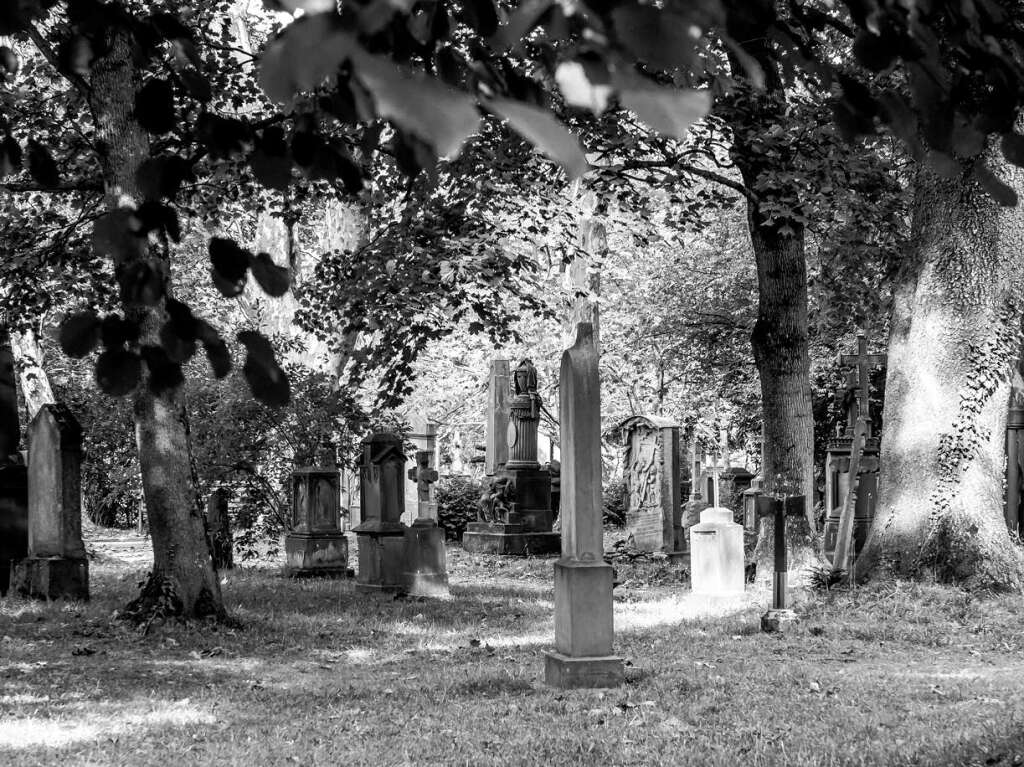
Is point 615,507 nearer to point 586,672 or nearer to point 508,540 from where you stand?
point 508,540

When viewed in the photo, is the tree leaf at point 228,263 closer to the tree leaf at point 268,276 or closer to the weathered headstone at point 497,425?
the tree leaf at point 268,276

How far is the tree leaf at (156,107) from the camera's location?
233cm

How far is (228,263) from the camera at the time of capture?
2.15 metres

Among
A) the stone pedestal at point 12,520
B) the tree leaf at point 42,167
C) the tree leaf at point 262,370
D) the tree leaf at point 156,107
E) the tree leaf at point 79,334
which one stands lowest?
the stone pedestal at point 12,520

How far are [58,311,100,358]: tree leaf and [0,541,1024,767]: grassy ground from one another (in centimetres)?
375

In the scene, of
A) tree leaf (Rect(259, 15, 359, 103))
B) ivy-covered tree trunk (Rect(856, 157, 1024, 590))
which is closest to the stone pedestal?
ivy-covered tree trunk (Rect(856, 157, 1024, 590))

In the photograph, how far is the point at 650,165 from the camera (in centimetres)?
1292

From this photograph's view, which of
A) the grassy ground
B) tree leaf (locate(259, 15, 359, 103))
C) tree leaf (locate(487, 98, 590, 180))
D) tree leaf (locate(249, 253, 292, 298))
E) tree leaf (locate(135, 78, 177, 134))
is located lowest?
the grassy ground

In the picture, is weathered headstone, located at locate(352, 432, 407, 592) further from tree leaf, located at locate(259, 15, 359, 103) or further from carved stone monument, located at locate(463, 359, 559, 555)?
tree leaf, located at locate(259, 15, 359, 103)

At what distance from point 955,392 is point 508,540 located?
10601 millimetres

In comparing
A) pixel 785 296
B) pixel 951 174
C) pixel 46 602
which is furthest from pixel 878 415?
pixel 951 174

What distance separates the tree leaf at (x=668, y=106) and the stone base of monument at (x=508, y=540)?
769 inches

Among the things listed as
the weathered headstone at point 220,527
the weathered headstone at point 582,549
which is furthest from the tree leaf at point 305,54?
the weathered headstone at point 220,527

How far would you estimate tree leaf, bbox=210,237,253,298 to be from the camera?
7.04ft
